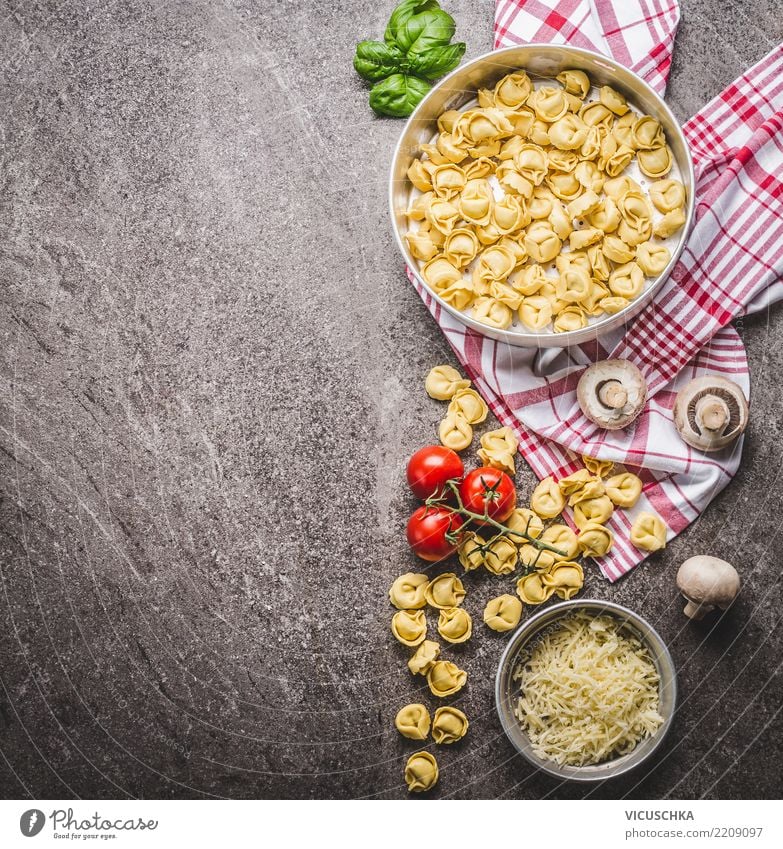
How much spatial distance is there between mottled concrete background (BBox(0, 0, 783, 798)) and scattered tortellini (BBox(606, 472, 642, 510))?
4.1 inches

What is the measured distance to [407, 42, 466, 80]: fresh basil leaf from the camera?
3.50 ft

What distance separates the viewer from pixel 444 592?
1.05 metres

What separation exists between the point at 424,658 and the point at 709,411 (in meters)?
0.51

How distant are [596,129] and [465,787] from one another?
932 millimetres

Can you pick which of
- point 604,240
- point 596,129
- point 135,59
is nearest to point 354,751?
point 604,240

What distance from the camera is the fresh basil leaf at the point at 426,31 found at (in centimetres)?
107

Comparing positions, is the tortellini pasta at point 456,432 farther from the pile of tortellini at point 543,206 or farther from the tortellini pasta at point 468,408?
the pile of tortellini at point 543,206

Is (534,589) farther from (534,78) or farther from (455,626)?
(534,78)

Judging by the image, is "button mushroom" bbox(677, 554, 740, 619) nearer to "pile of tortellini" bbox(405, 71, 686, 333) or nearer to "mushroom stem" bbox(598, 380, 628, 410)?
"mushroom stem" bbox(598, 380, 628, 410)

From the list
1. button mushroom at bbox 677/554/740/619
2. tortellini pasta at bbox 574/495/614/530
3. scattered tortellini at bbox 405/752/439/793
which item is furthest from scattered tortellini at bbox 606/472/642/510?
scattered tortellini at bbox 405/752/439/793

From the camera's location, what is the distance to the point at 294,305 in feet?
3.65

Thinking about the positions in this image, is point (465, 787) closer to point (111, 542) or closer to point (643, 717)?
point (643, 717)

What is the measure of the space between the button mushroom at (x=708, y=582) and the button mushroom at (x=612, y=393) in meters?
0.21
